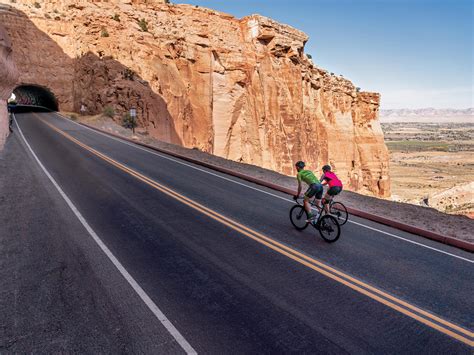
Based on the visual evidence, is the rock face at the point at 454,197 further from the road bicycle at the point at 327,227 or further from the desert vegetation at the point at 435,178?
the road bicycle at the point at 327,227

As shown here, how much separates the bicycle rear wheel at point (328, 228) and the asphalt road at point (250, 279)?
0.71 ft

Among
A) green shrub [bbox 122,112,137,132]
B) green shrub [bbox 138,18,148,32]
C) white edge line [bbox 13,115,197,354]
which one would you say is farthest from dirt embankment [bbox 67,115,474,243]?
green shrub [bbox 138,18,148,32]

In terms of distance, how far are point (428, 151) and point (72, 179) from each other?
188 m

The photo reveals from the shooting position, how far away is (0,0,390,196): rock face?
121 ft

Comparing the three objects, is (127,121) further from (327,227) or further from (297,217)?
(327,227)

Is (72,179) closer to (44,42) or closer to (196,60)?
(196,60)

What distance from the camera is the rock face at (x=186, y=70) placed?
36.9m

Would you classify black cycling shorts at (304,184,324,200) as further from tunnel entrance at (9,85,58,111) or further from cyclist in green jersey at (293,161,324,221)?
tunnel entrance at (9,85,58,111)

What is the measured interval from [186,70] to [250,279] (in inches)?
1499

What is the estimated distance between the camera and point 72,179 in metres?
12.6

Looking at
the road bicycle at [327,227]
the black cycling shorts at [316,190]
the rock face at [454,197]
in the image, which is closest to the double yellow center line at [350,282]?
the road bicycle at [327,227]

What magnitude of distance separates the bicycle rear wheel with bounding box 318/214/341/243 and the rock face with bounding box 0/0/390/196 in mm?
28456

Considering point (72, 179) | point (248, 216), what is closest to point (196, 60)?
point (72, 179)

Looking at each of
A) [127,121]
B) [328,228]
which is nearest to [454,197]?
[127,121]
